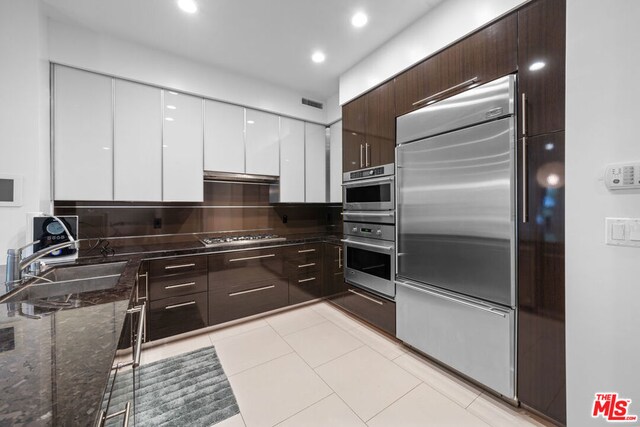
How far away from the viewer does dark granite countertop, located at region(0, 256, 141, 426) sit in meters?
0.48

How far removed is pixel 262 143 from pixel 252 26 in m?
1.23

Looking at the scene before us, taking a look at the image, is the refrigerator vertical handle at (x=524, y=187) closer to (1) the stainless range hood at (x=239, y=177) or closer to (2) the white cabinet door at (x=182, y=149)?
(1) the stainless range hood at (x=239, y=177)

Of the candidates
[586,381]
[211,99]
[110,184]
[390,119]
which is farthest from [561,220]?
[110,184]

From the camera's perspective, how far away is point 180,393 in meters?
1.70

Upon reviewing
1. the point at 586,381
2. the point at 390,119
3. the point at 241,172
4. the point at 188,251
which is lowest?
the point at 586,381

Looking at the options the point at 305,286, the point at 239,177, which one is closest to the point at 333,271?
the point at 305,286

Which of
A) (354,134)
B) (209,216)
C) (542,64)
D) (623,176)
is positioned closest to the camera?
(623,176)

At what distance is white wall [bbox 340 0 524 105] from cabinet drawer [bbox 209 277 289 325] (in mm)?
2331

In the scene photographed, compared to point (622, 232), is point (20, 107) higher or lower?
higher

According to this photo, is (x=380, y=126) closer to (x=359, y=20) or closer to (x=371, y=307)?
(x=359, y=20)

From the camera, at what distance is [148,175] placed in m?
Result: 2.47

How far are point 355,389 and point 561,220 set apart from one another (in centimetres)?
166

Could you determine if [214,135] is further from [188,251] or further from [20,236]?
[20,236]

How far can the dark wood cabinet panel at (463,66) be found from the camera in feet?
5.06
